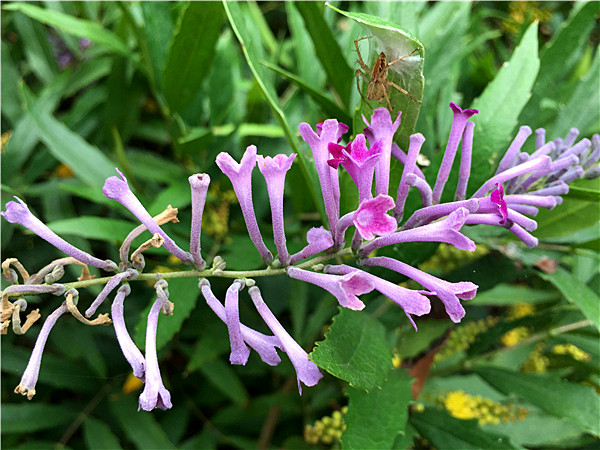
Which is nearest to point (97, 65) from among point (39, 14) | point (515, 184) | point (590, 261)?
point (39, 14)

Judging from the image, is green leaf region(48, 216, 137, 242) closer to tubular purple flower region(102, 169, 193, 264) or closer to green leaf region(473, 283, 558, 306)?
tubular purple flower region(102, 169, 193, 264)

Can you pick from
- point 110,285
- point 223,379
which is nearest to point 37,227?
point 110,285

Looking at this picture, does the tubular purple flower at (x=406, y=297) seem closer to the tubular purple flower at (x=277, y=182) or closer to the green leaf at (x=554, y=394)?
the tubular purple flower at (x=277, y=182)

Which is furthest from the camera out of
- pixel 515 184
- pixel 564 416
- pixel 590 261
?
pixel 590 261

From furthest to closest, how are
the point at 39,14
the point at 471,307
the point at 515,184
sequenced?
the point at 471,307, the point at 39,14, the point at 515,184

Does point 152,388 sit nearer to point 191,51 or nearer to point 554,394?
point 191,51

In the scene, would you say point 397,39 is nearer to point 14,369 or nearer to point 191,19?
point 191,19

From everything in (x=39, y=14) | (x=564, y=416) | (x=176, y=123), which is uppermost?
(x=39, y=14)
